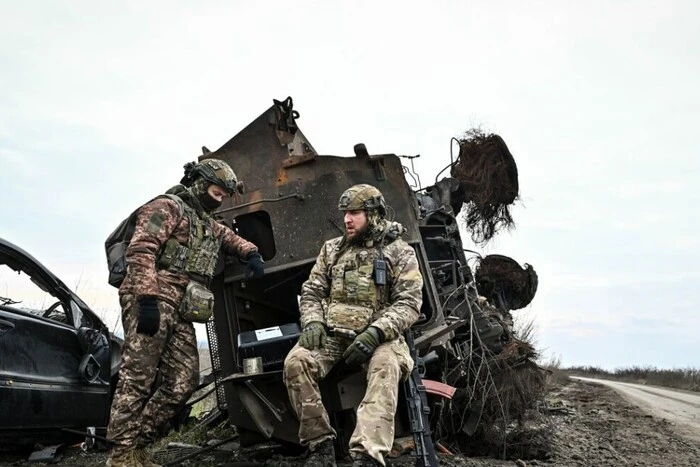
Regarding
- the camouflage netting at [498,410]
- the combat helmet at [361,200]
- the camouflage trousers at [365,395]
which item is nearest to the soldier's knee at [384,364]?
the camouflage trousers at [365,395]

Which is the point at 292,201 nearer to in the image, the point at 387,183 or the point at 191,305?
the point at 387,183

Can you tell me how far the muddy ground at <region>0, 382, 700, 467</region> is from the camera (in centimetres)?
517

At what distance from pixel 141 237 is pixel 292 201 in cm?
136

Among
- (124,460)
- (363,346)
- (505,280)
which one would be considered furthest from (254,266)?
(505,280)

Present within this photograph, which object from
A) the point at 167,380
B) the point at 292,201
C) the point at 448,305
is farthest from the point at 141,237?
the point at 448,305

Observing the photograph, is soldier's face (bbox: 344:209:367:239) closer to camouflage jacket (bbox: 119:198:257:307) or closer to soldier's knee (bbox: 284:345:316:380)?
soldier's knee (bbox: 284:345:316:380)

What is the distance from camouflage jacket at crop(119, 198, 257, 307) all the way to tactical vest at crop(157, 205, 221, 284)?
0.04 m

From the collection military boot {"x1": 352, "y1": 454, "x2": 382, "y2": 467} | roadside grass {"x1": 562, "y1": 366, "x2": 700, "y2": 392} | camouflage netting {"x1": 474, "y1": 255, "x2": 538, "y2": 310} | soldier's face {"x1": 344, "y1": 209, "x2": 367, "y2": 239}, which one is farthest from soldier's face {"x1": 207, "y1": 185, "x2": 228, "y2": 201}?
roadside grass {"x1": 562, "y1": 366, "x2": 700, "y2": 392}

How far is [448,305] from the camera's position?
6.46 meters

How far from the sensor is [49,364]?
4242 millimetres

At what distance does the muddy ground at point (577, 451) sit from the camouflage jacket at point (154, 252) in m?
1.38

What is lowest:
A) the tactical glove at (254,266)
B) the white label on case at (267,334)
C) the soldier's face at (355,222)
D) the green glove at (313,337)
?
the green glove at (313,337)

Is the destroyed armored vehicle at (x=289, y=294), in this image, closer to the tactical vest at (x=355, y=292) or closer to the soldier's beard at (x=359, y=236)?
the tactical vest at (x=355, y=292)

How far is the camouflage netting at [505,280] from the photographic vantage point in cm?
827
